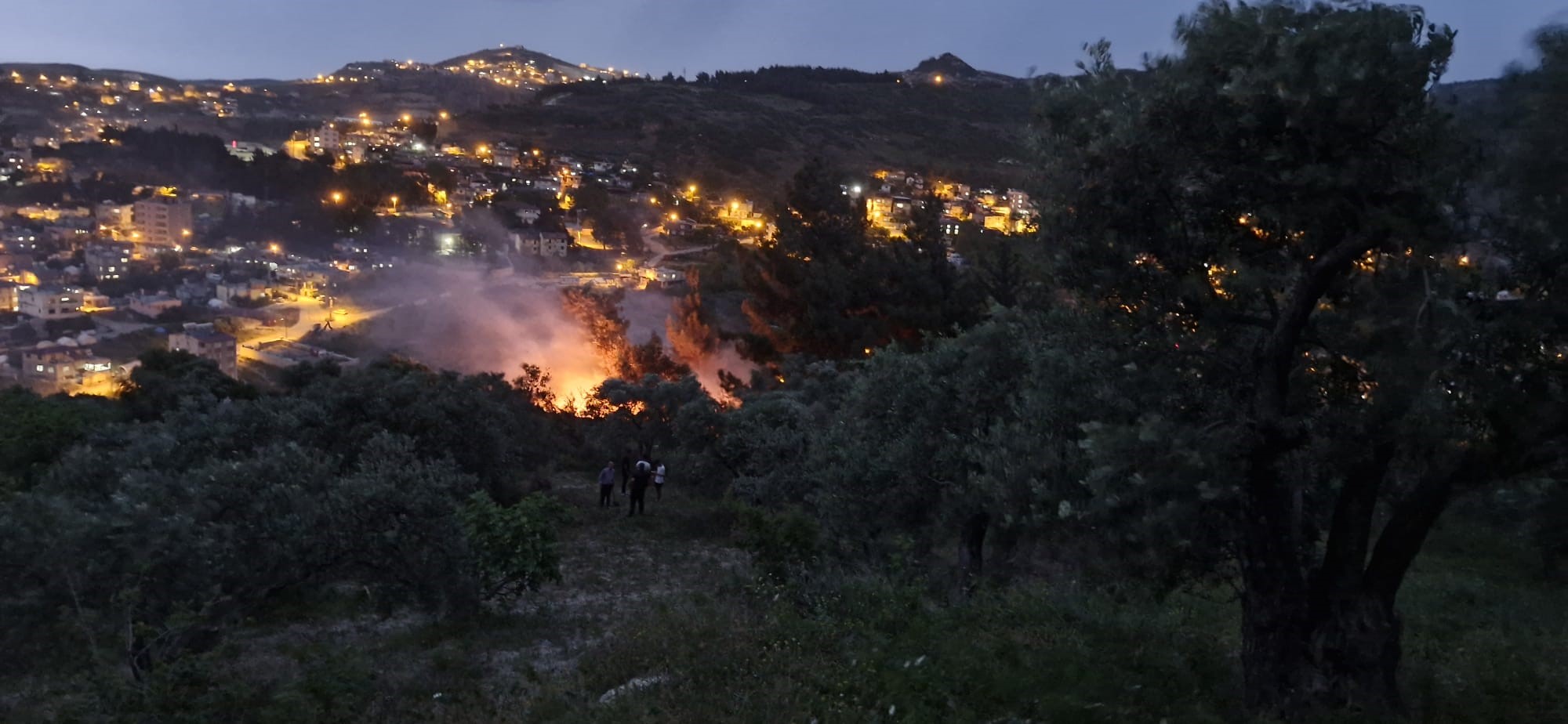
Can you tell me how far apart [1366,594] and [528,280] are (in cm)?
4185

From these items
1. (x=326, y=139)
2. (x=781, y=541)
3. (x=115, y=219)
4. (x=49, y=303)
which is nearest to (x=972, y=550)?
(x=781, y=541)

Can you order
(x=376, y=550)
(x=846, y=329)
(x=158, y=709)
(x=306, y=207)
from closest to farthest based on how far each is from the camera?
1. (x=158, y=709)
2. (x=376, y=550)
3. (x=846, y=329)
4. (x=306, y=207)

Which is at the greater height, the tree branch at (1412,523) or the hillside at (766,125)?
the hillside at (766,125)

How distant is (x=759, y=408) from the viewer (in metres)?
17.6

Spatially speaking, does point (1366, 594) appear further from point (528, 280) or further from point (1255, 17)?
point (528, 280)

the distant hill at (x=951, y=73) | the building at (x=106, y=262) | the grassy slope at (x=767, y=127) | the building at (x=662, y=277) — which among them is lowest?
the building at (x=106, y=262)

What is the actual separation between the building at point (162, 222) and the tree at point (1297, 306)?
56.9 m

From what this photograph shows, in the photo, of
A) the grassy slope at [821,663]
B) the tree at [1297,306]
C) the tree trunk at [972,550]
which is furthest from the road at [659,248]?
the tree at [1297,306]

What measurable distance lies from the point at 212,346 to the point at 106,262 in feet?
63.7

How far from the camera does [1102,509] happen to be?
5355 millimetres

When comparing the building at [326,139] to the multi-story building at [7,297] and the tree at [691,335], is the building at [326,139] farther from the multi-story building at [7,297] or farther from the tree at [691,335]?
the tree at [691,335]

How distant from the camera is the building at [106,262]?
43.6 m

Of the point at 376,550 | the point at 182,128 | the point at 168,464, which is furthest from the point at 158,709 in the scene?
the point at 182,128

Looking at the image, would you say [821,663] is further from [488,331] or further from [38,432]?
[488,331]
